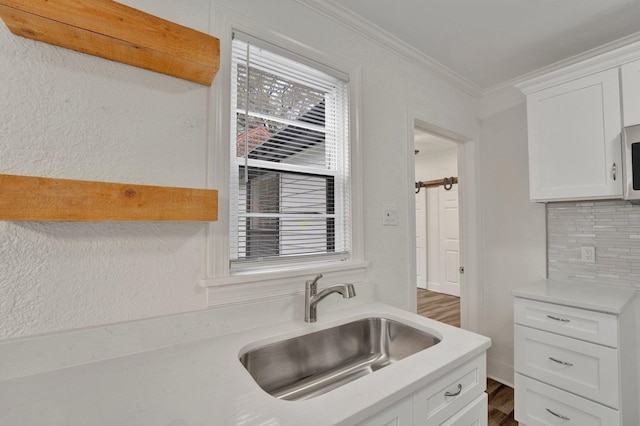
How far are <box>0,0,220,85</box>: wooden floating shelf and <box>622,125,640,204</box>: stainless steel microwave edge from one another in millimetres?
2143

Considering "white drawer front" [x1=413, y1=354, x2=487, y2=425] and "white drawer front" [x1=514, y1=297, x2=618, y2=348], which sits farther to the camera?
"white drawer front" [x1=514, y1=297, x2=618, y2=348]

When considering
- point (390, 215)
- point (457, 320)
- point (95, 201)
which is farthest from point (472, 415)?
point (457, 320)

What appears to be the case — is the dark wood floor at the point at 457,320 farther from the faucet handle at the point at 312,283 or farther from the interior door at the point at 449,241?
the faucet handle at the point at 312,283

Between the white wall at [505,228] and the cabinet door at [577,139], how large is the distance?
428mm

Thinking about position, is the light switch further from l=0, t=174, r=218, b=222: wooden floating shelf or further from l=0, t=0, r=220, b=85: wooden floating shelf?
l=0, t=0, r=220, b=85: wooden floating shelf

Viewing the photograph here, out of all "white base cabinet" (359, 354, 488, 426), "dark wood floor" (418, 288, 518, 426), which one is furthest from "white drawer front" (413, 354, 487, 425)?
"dark wood floor" (418, 288, 518, 426)

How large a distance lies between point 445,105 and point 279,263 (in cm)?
186

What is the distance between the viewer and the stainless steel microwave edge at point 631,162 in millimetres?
1553

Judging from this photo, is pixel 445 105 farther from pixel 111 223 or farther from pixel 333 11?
pixel 111 223

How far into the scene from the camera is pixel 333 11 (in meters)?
1.58

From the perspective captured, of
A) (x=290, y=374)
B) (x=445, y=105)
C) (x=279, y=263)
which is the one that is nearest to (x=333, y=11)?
(x=445, y=105)

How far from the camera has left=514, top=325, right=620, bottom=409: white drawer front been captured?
1514 millimetres

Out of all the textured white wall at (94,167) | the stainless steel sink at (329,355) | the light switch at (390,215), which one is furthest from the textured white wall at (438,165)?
the textured white wall at (94,167)

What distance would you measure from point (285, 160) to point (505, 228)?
82.1 inches
